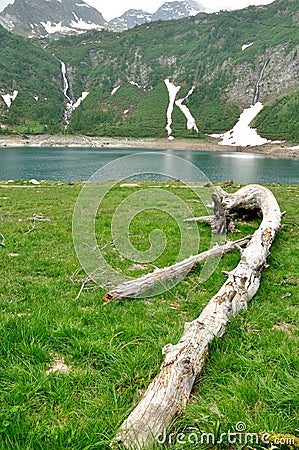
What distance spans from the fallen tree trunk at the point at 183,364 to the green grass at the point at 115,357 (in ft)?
0.47

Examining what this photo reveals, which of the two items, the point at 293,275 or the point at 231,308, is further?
the point at 293,275

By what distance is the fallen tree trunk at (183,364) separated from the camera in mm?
3131

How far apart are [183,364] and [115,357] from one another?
120cm

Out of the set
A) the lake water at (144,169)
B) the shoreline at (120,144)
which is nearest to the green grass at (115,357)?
the lake water at (144,169)

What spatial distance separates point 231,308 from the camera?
564 centimetres

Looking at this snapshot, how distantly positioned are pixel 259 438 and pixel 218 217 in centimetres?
1001

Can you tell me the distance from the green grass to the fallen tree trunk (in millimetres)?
145

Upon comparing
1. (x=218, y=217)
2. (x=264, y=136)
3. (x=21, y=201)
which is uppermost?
(x=264, y=136)

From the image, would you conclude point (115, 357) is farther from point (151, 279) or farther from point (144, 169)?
point (144, 169)

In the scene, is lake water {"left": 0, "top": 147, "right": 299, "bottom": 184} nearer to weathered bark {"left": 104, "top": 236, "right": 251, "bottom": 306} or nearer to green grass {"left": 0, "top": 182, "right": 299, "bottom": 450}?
weathered bark {"left": 104, "top": 236, "right": 251, "bottom": 306}

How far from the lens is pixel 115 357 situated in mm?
4617

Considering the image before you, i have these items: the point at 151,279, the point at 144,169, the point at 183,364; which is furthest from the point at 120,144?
the point at 183,364

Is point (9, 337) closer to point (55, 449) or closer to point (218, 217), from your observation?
point (55, 449)

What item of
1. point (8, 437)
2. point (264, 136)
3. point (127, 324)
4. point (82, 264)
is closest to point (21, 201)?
point (82, 264)
